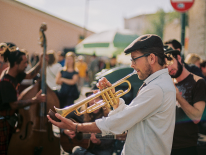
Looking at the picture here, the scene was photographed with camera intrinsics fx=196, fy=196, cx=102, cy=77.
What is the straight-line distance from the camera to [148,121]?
1556 mm

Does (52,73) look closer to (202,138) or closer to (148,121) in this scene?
(202,138)

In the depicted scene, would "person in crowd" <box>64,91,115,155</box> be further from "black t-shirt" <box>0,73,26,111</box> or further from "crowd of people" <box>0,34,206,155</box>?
"black t-shirt" <box>0,73,26,111</box>

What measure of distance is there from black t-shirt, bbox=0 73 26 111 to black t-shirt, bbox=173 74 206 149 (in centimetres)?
218

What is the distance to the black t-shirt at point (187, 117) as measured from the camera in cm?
216

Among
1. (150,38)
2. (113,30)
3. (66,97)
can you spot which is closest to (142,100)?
(150,38)

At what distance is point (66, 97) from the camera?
197 inches

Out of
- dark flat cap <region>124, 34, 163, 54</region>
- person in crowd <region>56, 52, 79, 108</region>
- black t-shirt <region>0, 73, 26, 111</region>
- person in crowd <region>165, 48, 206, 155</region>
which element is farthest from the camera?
person in crowd <region>56, 52, 79, 108</region>

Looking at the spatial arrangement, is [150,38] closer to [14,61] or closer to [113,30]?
[14,61]

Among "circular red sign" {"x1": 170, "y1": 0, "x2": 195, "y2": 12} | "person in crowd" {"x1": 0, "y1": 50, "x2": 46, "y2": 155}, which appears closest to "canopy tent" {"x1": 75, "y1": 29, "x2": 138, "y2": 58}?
"circular red sign" {"x1": 170, "y1": 0, "x2": 195, "y2": 12}

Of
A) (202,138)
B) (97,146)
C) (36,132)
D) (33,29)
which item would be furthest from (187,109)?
(33,29)

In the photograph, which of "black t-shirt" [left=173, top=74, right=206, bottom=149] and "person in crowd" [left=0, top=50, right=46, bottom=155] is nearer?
"black t-shirt" [left=173, top=74, right=206, bottom=149]

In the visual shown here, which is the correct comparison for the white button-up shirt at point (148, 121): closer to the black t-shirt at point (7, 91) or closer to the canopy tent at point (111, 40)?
the black t-shirt at point (7, 91)

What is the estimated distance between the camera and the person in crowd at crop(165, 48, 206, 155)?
215 centimetres

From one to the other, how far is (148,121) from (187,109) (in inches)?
32.8
